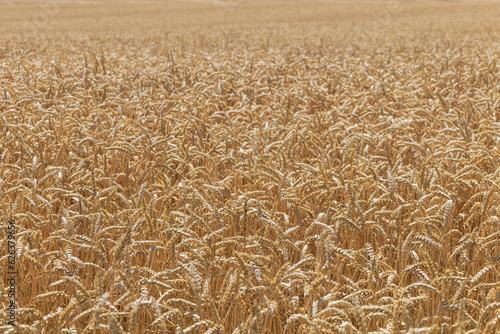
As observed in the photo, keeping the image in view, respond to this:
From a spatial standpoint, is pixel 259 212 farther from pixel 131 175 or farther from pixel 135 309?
pixel 131 175

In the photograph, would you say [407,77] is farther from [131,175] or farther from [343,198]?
[131,175]

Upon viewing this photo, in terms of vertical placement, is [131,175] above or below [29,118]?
below

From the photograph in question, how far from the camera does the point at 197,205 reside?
108 inches

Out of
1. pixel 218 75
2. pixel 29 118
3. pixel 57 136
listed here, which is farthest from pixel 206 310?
pixel 218 75

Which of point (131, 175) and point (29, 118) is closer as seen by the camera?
point (131, 175)

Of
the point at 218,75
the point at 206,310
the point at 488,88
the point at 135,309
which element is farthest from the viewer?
the point at 218,75

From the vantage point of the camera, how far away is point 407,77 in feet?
23.0

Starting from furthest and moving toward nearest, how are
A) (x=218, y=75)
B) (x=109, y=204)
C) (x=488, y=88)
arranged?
1. (x=218, y=75)
2. (x=488, y=88)
3. (x=109, y=204)

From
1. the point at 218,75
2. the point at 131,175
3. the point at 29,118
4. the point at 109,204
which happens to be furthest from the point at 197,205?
the point at 218,75

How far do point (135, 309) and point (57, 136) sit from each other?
2452 millimetres

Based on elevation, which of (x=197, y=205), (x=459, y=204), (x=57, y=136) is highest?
(x=57, y=136)

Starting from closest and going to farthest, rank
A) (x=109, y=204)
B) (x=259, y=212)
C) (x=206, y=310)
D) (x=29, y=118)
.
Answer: (x=206, y=310) → (x=259, y=212) → (x=109, y=204) → (x=29, y=118)

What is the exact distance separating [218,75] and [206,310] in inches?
184

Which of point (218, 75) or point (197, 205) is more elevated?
point (218, 75)
